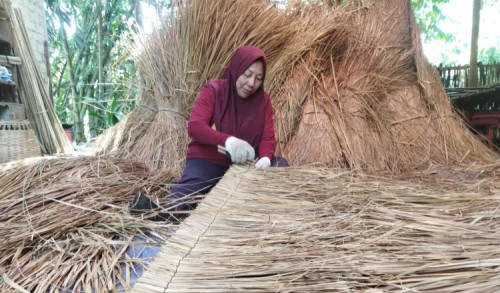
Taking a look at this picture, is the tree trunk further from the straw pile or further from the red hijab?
the straw pile

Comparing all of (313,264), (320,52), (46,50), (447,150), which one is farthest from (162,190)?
(46,50)

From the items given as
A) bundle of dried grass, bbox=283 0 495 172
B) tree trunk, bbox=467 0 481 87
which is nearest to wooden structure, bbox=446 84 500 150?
tree trunk, bbox=467 0 481 87

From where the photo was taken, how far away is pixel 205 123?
155cm

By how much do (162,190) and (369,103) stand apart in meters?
1.30

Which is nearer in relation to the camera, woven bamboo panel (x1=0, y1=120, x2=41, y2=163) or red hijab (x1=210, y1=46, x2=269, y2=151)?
red hijab (x1=210, y1=46, x2=269, y2=151)

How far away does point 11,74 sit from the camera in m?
2.81

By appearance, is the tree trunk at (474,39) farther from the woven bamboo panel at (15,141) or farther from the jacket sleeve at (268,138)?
the woven bamboo panel at (15,141)

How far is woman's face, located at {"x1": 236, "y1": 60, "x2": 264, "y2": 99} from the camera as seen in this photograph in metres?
1.51

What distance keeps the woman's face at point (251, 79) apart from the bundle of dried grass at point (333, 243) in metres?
0.74

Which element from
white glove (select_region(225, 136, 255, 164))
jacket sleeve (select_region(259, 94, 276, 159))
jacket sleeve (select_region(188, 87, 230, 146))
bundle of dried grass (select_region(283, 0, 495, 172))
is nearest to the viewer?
white glove (select_region(225, 136, 255, 164))

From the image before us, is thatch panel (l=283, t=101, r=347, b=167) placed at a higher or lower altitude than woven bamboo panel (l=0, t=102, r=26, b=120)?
lower

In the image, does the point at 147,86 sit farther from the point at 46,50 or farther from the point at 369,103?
the point at 46,50

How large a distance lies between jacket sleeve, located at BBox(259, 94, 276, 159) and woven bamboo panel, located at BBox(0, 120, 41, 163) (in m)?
2.00

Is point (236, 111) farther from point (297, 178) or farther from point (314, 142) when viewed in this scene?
point (297, 178)
